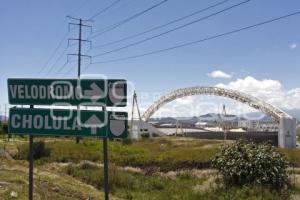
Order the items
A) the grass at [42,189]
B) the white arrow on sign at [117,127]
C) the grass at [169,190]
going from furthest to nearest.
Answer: the grass at [169,190] → the grass at [42,189] → the white arrow on sign at [117,127]

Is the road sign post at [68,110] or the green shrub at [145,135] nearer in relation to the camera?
the road sign post at [68,110]

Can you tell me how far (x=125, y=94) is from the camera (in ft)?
26.9

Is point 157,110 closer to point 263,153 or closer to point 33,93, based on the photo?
point 263,153

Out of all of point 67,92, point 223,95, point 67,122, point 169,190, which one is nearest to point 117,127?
point 67,122

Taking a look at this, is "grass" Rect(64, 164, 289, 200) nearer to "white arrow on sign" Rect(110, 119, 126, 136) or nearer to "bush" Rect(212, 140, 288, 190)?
"bush" Rect(212, 140, 288, 190)

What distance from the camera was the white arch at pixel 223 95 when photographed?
104m

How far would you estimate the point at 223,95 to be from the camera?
377 ft

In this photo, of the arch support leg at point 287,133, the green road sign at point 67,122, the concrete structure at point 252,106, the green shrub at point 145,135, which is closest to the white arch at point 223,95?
the concrete structure at point 252,106

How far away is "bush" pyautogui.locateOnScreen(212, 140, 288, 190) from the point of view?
16839mm

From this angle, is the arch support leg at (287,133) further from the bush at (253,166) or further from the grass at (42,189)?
the grass at (42,189)

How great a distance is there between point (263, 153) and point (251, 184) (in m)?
1.46

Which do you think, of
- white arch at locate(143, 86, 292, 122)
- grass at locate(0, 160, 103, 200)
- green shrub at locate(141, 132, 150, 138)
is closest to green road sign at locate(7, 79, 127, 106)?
grass at locate(0, 160, 103, 200)

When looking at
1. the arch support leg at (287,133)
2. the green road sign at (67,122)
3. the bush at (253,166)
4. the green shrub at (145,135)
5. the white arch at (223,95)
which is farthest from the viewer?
the green shrub at (145,135)

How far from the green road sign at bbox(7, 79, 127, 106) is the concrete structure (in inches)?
3263
